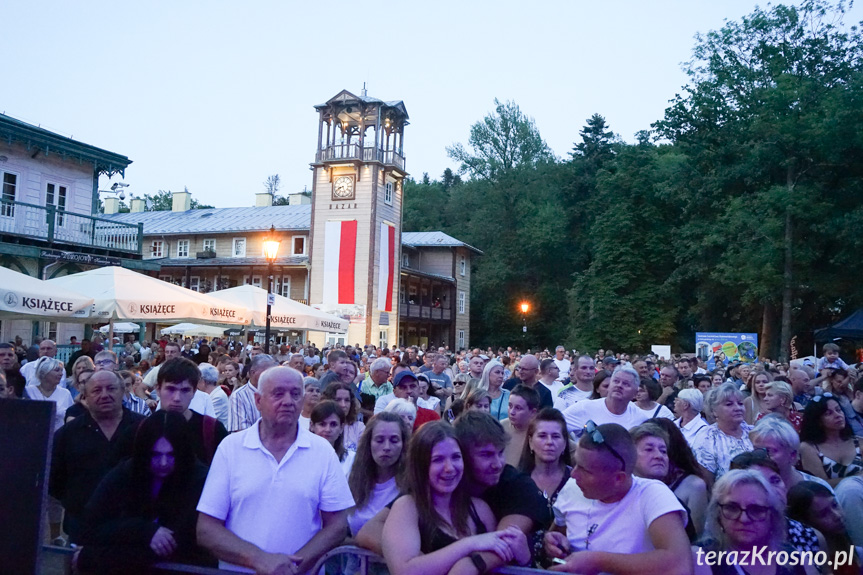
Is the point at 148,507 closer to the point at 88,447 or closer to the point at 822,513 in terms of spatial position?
the point at 88,447

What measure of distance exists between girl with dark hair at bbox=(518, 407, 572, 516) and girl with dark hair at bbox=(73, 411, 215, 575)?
2.11 metres

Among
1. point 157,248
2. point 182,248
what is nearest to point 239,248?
point 182,248

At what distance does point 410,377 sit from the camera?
7234 mm

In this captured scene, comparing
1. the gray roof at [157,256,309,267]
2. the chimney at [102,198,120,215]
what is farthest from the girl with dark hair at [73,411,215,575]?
the chimney at [102,198,120,215]

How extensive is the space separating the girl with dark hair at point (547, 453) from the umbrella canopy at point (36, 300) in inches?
321

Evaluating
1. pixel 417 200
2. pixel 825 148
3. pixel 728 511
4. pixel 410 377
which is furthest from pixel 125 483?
pixel 417 200

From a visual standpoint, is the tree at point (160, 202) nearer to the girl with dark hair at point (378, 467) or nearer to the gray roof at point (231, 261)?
the gray roof at point (231, 261)

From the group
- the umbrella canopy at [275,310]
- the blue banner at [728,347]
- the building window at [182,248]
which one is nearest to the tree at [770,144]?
the blue banner at [728,347]

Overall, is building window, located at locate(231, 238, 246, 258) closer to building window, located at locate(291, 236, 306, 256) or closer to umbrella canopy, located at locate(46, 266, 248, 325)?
building window, located at locate(291, 236, 306, 256)

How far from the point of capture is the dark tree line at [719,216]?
29.6 metres

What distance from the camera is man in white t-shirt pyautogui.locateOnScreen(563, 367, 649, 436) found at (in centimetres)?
593

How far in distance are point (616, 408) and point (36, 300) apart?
8.40 metres

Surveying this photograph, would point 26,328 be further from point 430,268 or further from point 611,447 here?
point 430,268

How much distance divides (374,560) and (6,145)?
23760mm
